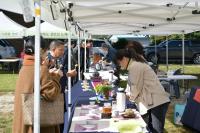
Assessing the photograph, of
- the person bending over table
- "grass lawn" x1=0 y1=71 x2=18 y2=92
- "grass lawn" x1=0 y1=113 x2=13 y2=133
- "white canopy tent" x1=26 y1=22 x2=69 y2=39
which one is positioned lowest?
"grass lawn" x1=0 y1=113 x2=13 y2=133

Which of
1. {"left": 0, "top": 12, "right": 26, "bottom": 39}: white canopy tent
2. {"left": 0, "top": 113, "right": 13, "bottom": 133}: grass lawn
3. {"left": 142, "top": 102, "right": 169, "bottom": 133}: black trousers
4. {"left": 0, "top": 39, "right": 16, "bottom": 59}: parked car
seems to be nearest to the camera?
{"left": 142, "top": 102, "right": 169, "bottom": 133}: black trousers

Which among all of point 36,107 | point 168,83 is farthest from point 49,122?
point 168,83

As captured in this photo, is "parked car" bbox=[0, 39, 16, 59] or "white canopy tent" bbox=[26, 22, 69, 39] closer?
"white canopy tent" bbox=[26, 22, 69, 39]

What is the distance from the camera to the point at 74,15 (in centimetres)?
705

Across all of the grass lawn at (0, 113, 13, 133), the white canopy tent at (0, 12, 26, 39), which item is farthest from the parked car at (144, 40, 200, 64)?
the grass lawn at (0, 113, 13, 133)

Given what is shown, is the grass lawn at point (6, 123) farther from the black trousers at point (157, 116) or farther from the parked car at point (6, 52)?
the parked car at point (6, 52)

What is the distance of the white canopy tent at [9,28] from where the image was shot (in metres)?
15.5

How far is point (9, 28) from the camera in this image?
51.9ft

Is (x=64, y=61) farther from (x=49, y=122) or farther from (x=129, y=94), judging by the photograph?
(x=49, y=122)

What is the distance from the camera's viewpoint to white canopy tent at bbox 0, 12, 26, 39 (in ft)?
50.7

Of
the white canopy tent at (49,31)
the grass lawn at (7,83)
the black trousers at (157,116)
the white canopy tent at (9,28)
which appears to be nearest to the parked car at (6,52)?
the grass lawn at (7,83)

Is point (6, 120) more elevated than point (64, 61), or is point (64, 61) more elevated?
point (64, 61)

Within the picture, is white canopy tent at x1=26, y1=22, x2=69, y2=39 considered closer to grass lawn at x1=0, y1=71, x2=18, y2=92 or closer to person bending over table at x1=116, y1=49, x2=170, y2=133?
grass lawn at x1=0, y1=71, x2=18, y2=92

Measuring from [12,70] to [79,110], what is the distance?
626 inches
